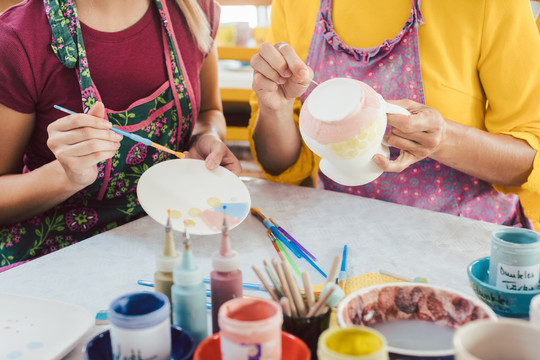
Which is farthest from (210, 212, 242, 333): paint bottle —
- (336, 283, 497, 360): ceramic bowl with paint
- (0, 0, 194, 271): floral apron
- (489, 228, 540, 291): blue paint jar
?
(0, 0, 194, 271): floral apron

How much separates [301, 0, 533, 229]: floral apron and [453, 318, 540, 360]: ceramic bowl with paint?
0.83 metres

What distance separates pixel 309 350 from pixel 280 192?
2.42 ft

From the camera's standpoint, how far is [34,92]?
113 centimetres

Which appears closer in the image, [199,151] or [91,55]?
[91,55]

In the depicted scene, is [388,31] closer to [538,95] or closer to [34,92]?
[538,95]

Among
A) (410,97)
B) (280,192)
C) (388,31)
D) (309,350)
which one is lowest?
(280,192)

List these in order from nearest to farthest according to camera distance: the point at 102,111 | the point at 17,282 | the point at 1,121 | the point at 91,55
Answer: the point at 17,282, the point at 102,111, the point at 1,121, the point at 91,55

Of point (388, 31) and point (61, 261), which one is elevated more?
point (388, 31)

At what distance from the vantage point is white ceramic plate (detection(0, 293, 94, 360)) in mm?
673

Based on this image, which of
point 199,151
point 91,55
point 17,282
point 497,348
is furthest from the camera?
point 199,151

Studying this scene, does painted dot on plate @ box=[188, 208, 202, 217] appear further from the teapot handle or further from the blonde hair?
the blonde hair

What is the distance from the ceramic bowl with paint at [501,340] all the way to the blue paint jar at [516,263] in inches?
9.9

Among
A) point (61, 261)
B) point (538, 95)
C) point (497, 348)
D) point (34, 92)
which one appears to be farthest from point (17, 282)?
point (538, 95)

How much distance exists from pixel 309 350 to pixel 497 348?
20cm
